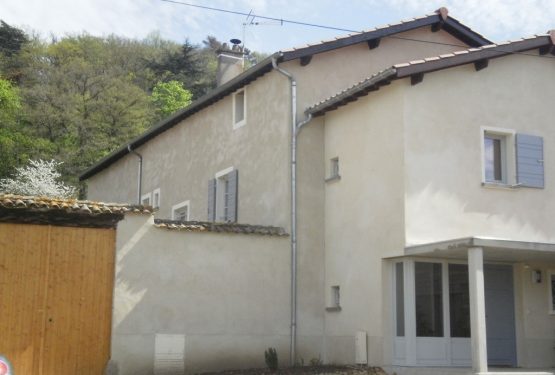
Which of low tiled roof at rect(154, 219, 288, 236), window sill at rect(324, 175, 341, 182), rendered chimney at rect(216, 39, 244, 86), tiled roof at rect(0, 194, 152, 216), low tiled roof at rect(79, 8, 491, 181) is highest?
rendered chimney at rect(216, 39, 244, 86)

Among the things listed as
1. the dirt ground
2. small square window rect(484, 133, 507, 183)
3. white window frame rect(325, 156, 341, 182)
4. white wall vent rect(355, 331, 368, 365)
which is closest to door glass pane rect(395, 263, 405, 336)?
white wall vent rect(355, 331, 368, 365)

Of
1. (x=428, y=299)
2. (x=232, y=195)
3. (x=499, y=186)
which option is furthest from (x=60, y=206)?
(x=499, y=186)

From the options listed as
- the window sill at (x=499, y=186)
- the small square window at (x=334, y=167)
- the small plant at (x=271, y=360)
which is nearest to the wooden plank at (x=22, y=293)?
the small plant at (x=271, y=360)

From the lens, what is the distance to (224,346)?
14.7 metres

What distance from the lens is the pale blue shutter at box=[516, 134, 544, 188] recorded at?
14.7 metres

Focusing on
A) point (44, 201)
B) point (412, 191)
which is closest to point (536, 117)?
point (412, 191)

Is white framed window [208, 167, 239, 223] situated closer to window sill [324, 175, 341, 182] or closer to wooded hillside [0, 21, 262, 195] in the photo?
window sill [324, 175, 341, 182]

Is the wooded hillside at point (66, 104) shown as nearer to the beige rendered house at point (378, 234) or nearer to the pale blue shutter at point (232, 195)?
the pale blue shutter at point (232, 195)

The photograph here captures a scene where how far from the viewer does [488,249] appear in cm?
1326

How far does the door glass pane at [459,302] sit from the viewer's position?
14219mm

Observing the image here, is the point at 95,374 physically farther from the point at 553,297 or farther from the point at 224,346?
the point at 553,297

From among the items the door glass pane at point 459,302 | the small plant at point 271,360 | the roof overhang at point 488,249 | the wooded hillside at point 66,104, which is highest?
the wooded hillside at point 66,104

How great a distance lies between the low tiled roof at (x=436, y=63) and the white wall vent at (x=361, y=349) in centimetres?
486

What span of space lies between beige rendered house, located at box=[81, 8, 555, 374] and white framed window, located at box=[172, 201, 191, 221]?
4.94m
